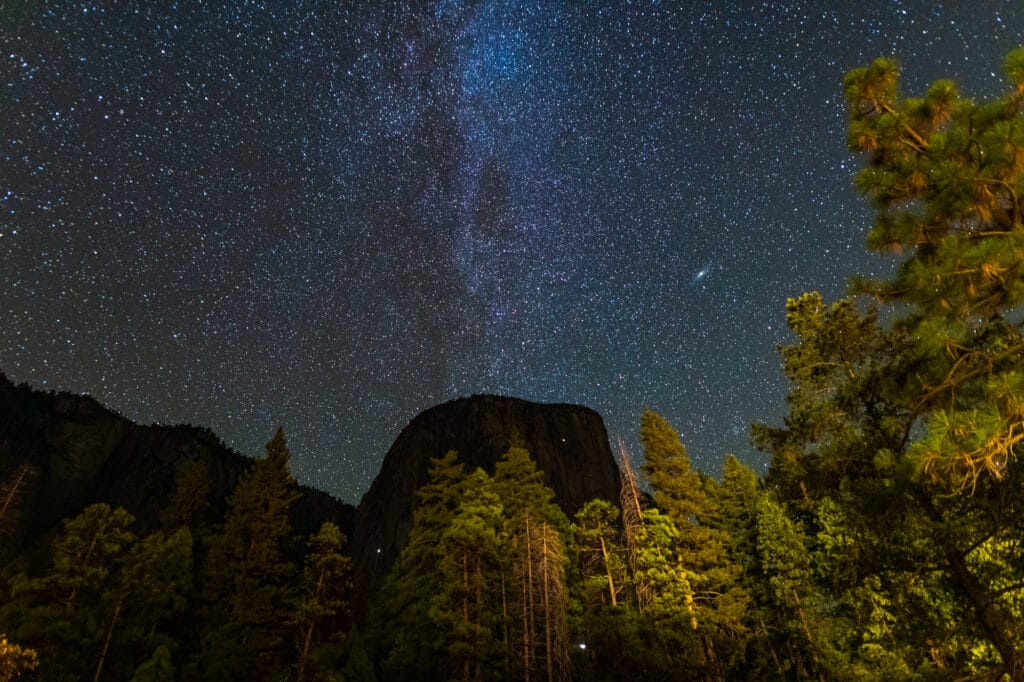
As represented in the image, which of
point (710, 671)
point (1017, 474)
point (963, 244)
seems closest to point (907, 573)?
point (1017, 474)

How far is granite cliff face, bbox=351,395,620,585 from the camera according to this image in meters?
71.8

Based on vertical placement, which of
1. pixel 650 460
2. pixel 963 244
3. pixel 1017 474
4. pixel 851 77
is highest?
pixel 650 460

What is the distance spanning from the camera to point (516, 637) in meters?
24.2

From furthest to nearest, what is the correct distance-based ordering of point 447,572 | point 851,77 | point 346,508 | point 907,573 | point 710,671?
point 346,508 < point 447,572 < point 710,671 < point 907,573 < point 851,77

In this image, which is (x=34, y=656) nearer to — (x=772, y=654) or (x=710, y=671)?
(x=710, y=671)

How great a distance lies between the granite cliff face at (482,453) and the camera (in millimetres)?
71750

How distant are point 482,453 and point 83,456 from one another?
6291 cm

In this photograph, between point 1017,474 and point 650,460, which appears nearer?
point 1017,474

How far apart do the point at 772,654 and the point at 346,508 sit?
342ft

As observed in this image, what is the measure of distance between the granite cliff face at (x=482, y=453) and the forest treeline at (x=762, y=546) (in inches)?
1281

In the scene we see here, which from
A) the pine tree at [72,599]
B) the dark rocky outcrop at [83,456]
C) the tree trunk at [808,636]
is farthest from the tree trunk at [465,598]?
the dark rocky outcrop at [83,456]

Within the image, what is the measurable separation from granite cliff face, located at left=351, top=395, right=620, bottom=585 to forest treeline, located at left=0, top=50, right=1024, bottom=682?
107 feet

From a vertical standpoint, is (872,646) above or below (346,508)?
below

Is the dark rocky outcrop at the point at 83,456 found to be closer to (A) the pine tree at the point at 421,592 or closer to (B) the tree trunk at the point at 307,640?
(B) the tree trunk at the point at 307,640
